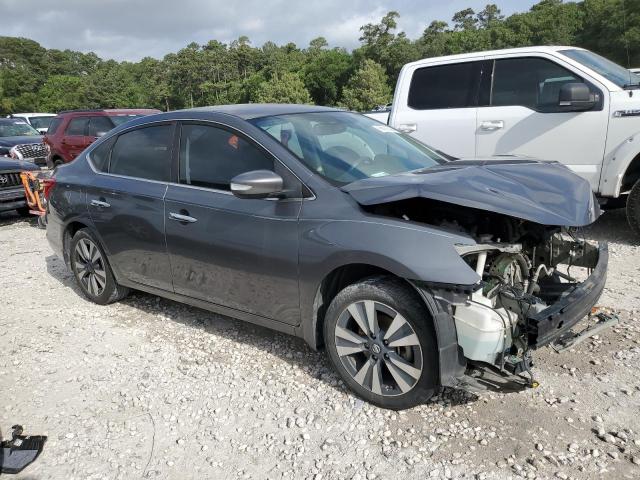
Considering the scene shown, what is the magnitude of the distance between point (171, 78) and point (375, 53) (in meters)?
46.7

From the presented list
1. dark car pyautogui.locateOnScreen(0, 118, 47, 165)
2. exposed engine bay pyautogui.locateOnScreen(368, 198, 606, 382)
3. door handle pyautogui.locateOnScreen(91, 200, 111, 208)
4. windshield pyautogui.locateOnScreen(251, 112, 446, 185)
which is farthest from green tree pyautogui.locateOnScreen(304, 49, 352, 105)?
exposed engine bay pyautogui.locateOnScreen(368, 198, 606, 382)

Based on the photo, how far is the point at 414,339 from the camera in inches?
108

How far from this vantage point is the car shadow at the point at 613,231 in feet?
19.5

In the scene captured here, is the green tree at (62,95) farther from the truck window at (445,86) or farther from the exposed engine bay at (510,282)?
the exposed engine bay at (510,282)

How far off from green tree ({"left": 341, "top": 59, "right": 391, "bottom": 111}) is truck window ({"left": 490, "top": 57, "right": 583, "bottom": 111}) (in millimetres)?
53267

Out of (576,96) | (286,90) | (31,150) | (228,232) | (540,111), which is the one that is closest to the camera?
(228,232)

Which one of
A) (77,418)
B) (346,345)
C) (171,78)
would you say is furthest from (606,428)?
(171,78)

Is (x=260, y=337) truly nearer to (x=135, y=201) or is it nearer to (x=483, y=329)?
(x=135, y=201)

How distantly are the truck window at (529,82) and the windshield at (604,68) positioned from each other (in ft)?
0.82

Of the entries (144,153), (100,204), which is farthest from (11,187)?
(144,153)

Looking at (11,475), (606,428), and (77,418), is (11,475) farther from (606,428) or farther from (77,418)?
(606,428)

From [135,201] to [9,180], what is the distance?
6.62 meters

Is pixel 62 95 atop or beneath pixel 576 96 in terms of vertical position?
atop

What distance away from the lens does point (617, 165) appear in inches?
217
